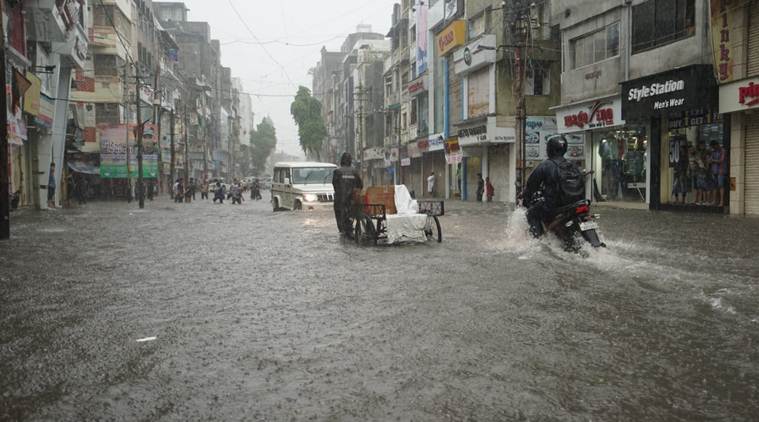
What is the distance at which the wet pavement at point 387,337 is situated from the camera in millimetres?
3318

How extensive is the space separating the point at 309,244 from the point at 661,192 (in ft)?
49.9

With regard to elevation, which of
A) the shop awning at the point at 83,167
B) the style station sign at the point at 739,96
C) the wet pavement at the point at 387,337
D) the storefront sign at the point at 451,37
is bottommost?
the wet pavement at the point at 387,337

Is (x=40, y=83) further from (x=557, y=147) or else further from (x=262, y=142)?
(x=262, y=142)

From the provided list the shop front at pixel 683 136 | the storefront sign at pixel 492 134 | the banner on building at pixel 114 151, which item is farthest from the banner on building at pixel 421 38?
the shop front at pixel 683 136

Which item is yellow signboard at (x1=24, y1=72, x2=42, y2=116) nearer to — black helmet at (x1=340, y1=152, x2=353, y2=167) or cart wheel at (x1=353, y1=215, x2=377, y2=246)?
black helmet at (x1=340, y1=152, x2=353, y2=167)

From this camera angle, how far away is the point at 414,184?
54.4 m

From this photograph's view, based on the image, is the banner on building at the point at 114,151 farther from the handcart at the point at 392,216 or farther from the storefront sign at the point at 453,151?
the handcart at the point at 392,216

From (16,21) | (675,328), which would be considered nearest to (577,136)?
(16,21)

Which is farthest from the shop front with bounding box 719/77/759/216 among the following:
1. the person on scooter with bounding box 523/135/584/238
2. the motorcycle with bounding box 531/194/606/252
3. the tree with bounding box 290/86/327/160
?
the tree with bounding box 290/86/327/160

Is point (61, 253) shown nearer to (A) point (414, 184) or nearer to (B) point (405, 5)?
(A) point (414, 184)

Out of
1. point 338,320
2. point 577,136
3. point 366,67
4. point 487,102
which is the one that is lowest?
point 338,320

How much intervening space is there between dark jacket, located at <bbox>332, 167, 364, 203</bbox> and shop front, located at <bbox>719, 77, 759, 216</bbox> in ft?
37.4

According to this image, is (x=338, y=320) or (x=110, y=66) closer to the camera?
(x=338, y=320)

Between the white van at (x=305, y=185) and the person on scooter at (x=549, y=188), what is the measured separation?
13.3m
